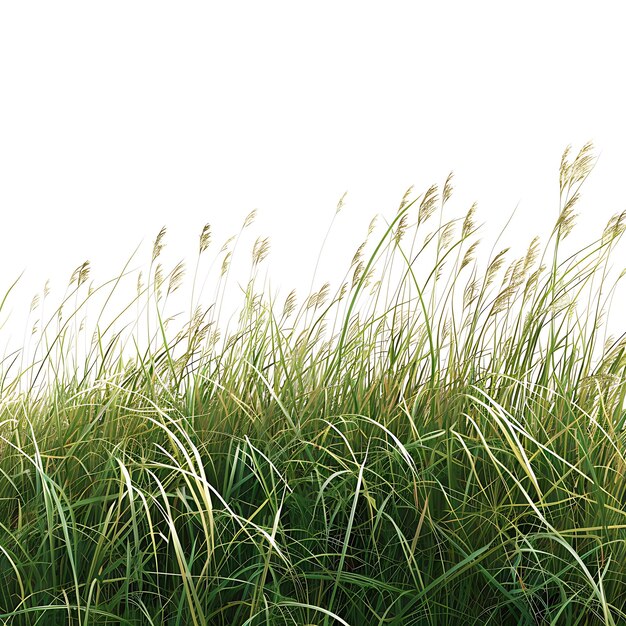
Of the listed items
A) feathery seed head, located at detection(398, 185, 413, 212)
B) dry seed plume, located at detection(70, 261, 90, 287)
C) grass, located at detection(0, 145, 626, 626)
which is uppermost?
feathery seed head, located at detection(398, 185, 413, 212)

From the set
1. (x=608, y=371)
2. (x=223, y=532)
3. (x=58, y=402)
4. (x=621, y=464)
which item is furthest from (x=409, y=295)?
(x=58, y=402)

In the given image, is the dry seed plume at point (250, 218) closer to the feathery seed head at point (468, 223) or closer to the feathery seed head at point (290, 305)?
the feathery seed head at point (290, 305)

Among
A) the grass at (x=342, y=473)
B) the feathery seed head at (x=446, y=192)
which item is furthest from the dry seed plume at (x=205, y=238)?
the feathery seed head at (x=446, y=192)

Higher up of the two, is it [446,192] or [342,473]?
[446,192]

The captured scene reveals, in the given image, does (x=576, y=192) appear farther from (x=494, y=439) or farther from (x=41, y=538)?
(x=41, y=538)

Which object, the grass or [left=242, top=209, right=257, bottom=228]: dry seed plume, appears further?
[left=242, top=209, right=257, bottom=228]: dry seed plume

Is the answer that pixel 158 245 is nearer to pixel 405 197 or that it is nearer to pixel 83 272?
pixel 83 272

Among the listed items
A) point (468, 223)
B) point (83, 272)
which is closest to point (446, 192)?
point (468, 223)

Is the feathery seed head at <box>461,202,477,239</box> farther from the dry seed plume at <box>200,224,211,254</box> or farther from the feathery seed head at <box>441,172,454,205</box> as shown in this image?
the dry seed plume at <box>200,224,211,254</box>

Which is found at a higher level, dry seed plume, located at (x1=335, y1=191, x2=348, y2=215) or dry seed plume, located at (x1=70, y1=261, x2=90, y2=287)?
dry seed plume, located at (x1=335, y1=191, x2=348, y2=215)

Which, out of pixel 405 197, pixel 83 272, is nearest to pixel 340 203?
pixel 405 197

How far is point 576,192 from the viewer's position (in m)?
2.48

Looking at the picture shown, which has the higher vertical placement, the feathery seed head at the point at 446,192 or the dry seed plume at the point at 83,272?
the feathery seed head at the point at 446,192

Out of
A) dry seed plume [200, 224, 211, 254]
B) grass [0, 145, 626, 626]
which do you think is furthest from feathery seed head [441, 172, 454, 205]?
dry seed plume [200, 224, 211, 254]
